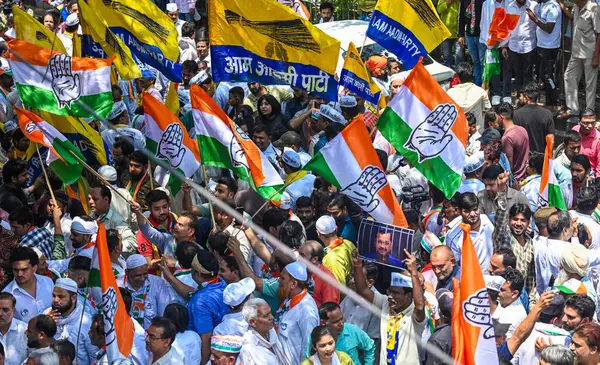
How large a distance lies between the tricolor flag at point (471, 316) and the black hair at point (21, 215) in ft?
15.8

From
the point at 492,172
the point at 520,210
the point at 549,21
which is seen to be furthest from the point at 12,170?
the point at 549,21

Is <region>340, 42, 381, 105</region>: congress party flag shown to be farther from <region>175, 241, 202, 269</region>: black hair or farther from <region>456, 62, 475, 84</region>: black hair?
<region>175, 241, 202, 269</region>: black hair

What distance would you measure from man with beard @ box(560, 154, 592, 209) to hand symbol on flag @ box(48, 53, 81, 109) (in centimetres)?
525

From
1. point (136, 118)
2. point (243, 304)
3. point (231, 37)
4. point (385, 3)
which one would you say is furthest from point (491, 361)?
point (136, 118)

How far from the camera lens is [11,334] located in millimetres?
9758

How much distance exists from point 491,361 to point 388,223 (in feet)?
7.71

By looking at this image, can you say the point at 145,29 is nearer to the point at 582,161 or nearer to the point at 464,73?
the point at 582,161

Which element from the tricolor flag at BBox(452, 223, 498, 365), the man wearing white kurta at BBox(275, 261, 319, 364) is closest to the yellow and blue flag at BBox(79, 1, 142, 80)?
the man wearing white kurta at BBox(275, 261, 319, 364)

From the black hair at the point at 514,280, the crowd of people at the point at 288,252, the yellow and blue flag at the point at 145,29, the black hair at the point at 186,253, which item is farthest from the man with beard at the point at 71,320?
the yellow and blue flag at the point at 145,29

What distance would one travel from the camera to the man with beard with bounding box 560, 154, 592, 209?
1283 cm

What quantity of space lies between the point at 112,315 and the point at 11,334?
1227 millimetres

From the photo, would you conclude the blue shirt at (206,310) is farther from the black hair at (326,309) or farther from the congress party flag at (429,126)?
the congress party flag at (429,126)

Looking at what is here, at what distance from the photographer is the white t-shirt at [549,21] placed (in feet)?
56.2

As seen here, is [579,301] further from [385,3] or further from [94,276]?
[385,3]
